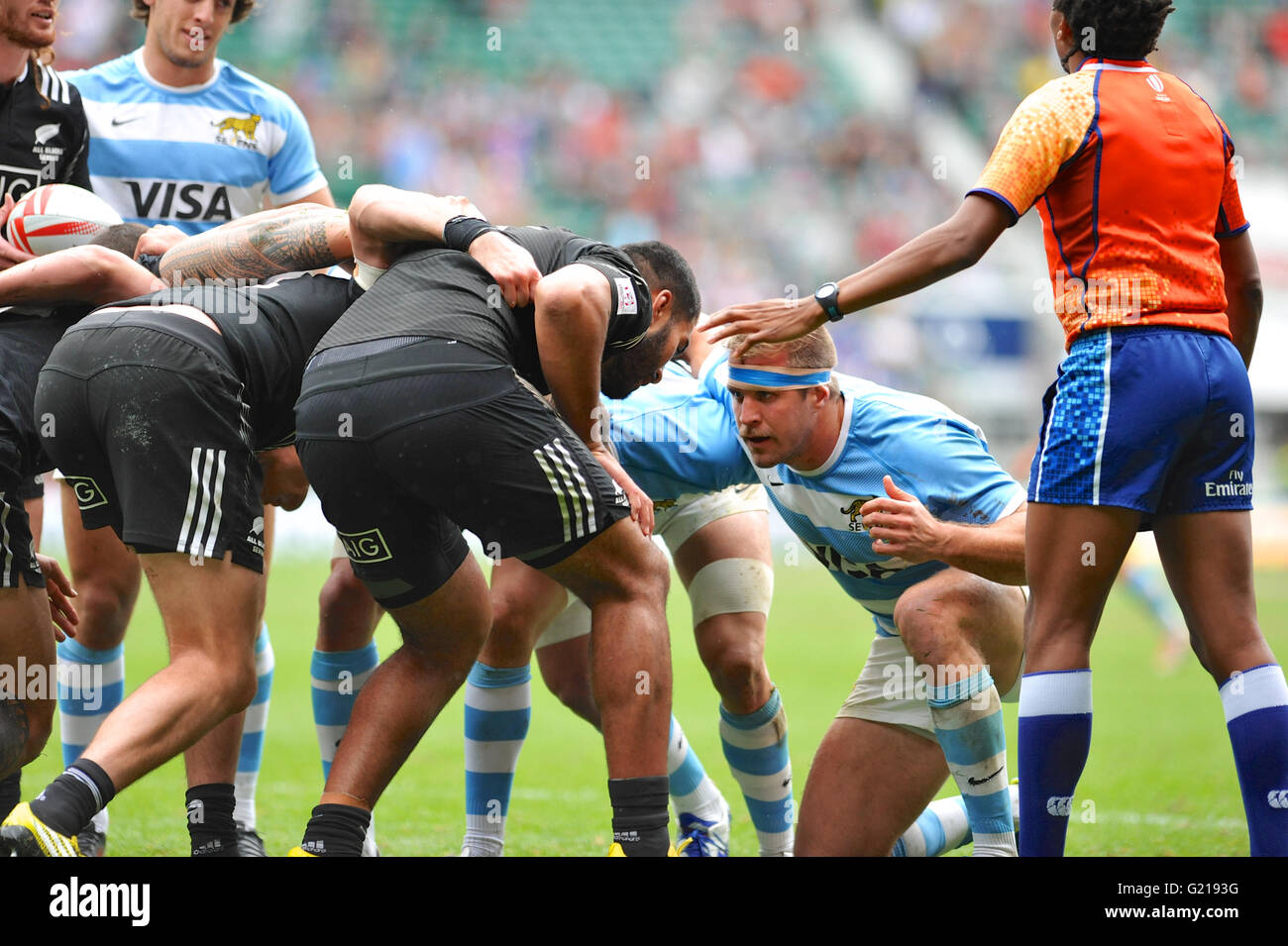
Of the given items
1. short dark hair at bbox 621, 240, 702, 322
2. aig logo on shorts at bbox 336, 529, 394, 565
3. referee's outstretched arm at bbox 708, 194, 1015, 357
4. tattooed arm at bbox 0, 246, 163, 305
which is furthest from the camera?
short dark hair at bbox 621, 240, 702, 322

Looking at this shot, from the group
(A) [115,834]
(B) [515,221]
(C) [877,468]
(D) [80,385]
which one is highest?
(B) [515,221]

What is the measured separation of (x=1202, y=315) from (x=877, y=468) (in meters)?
1.15

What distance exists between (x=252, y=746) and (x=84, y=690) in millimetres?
653

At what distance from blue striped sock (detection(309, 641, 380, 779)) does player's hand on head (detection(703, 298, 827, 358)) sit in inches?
88.6

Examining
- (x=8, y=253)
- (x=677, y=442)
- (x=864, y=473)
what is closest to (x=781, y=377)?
(x=864, y=473)

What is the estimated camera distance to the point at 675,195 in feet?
62.1

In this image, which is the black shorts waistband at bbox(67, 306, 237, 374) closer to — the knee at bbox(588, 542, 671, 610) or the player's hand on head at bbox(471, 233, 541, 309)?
the player's hand on head at bbox(471, 233, 541, 309)

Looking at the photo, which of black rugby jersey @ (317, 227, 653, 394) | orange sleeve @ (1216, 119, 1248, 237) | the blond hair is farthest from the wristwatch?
orange sleeve @ (1216, 119, 1248, 237)

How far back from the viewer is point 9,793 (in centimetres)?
430

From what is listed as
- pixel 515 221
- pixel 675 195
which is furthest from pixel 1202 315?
pixel 675 195

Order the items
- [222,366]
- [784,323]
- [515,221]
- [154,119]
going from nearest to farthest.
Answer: [784,323] < [222,366] < [154,119] < [515,221]

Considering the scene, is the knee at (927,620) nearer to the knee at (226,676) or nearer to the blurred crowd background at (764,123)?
the knee at (226,676)

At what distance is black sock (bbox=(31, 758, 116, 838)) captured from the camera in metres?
3.19
